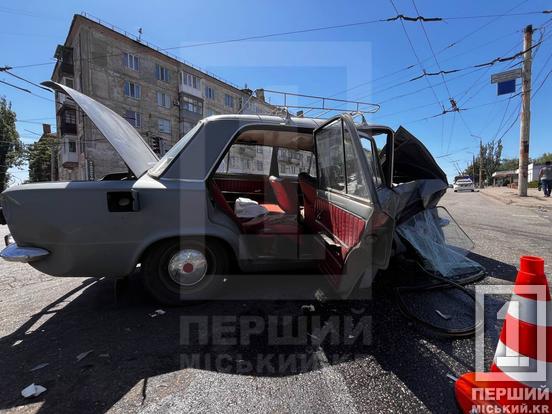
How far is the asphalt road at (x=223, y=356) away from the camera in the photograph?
192 cm

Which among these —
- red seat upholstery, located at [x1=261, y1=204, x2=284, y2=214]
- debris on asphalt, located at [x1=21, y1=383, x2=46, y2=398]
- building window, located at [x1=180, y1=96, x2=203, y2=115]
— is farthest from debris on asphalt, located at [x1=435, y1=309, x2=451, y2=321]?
building window, located at [x1=180, y1=96, x2=203, y2=115]

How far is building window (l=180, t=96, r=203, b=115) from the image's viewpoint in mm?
35062

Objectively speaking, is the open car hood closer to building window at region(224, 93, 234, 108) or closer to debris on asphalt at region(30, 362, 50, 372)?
debris on asphalt at region(30, 362, 50, 372)

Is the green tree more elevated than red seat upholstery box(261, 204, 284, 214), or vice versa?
the green tree

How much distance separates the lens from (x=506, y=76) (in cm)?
1482

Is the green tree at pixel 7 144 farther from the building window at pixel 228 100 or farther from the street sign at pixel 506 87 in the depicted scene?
the street sign at pixel 506 87

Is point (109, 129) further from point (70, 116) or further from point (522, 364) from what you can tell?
point (70, 116)

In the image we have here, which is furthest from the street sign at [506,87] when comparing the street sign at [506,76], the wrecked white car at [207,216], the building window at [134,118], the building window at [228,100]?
the building window at [228,100]

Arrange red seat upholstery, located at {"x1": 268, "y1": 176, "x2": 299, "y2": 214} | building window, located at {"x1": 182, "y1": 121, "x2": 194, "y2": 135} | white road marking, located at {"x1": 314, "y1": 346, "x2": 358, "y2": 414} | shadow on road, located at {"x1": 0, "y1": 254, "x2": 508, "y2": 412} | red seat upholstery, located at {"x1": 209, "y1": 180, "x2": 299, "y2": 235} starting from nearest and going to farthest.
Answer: white road marking, located at {"x1": 314, "y1": 346, "x2": 358, "y2": 414} → shadow on road, located at {"x1": 0, "y1": 254, "x2": 508, "y2": 412} → red seat upholstery, located at {"x1": 209, "y1": 180, "x2": 299, "y2": 235} → red seat upholstery, located at {"x1": 268, "y1": 176, "x2": 299, "y2": 214} → building window, located at {"x1": 182, "y1": 121, "x2": 194, "y2": 135}

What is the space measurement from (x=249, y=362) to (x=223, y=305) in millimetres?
1003

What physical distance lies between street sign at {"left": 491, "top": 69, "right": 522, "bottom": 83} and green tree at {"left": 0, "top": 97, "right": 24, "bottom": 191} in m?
44.2

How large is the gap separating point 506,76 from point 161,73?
30844 mm

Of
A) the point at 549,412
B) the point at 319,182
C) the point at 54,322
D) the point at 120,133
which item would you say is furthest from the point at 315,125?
the point at 54,322

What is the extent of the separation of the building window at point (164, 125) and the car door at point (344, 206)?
3312cm
